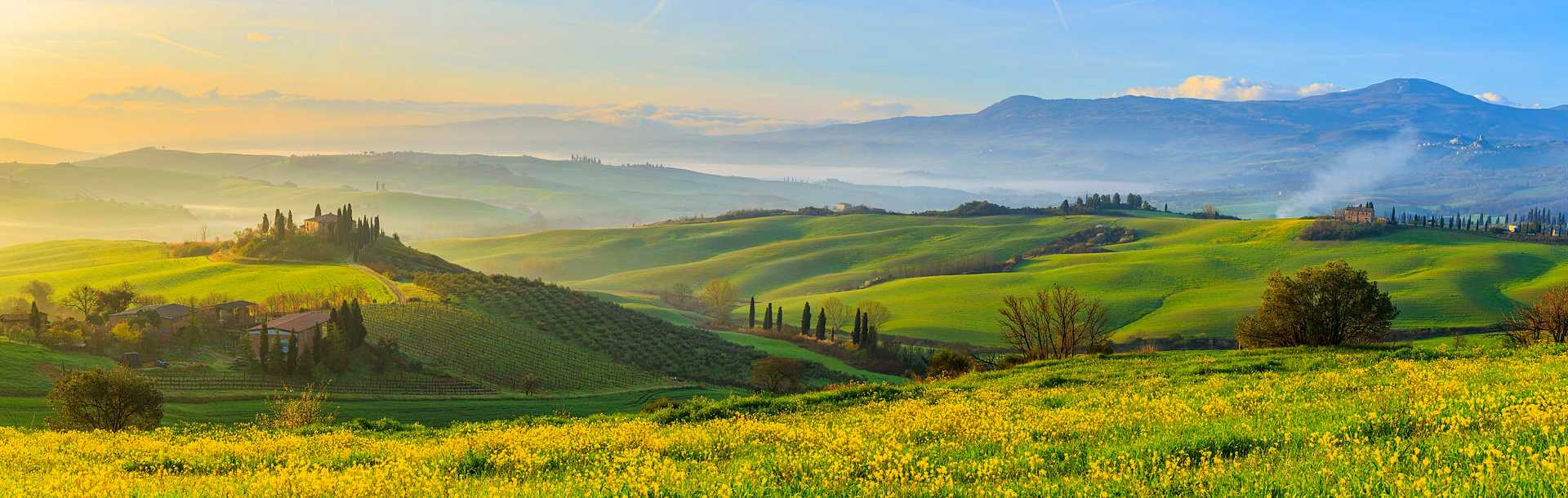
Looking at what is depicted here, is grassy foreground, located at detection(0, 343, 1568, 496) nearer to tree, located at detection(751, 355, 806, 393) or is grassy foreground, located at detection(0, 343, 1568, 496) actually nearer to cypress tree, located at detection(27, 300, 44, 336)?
tree, located at detection(751, 355, 806, 393)

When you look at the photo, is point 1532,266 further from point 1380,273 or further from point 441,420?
point 441,420

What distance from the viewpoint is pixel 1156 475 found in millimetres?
11578

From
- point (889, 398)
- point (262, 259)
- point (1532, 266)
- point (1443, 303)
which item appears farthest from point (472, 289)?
point (1532, 266)

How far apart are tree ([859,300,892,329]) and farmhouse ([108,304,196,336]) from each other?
352 ft

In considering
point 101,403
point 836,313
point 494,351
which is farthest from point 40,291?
point 101,403

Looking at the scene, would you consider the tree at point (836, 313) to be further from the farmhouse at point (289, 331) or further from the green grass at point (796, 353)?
the farmhouse at point (289, 331)

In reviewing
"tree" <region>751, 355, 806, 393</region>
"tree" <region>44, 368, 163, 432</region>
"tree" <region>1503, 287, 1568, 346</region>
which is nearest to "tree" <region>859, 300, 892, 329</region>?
"tree" <region>751, 355, 806, 393</region>

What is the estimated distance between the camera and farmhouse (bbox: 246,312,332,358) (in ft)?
300

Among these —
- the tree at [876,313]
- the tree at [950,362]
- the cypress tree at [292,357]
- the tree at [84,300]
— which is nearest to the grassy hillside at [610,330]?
the tree at [876,313]

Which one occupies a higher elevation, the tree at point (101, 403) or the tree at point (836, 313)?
the tree at point (101, 403)

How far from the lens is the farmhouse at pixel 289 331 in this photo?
91319mm

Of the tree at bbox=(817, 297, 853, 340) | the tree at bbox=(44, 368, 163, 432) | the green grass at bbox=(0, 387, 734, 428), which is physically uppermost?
the tree at bbox=(44, 368, 163, 432)

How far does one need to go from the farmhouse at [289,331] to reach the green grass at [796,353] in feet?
193

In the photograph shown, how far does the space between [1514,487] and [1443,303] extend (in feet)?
573
